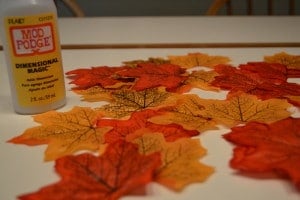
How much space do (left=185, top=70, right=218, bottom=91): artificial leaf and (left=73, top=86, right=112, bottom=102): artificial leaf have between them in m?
0.14

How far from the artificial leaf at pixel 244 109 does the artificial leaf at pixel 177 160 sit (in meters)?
0.07

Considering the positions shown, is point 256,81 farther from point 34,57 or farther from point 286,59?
point 34,57

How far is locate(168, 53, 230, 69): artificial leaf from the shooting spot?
682 mm

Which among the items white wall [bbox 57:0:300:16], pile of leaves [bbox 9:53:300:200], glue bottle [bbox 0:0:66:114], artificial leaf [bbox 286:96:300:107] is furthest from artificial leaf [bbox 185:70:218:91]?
white wall [bbox 57:0:300:16]

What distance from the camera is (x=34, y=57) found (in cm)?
44

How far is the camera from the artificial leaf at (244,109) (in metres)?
0.43

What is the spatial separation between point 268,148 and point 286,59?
1.31 ft

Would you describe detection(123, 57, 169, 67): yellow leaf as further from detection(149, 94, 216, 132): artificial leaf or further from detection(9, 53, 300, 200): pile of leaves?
detection(149, 94, 216, 132): artificial leaf

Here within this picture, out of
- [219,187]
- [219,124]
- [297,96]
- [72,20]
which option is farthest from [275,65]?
[72,20]

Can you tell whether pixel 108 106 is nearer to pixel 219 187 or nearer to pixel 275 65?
pixel 219 187

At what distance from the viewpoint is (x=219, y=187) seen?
317mm

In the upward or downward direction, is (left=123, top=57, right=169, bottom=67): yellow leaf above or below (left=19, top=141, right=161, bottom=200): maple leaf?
above

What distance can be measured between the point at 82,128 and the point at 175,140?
0.38ft

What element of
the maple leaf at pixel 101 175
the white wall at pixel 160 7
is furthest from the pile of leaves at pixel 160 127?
the white wall at pixel 160 7
